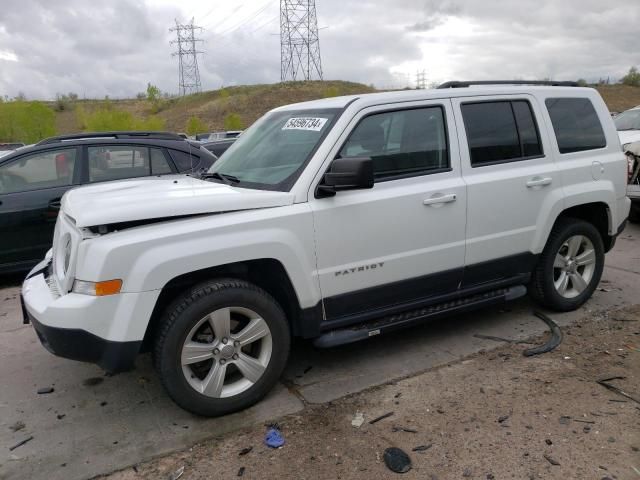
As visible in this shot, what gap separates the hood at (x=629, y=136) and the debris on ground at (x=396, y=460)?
23.5 feet

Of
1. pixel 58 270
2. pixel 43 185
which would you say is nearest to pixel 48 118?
pixel 43 185

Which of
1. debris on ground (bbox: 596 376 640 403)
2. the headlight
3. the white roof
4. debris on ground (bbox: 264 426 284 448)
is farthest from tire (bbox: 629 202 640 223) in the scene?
the headlight

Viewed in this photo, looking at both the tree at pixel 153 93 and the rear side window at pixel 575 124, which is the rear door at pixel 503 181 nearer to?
the rear side window at pixel 575 124

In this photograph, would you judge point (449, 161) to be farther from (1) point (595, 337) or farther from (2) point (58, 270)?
(2) point (58, 270)

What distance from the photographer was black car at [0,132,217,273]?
19.4 ft

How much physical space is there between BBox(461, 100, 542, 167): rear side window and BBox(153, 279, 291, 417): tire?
195 centimetres

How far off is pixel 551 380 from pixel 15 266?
552 centimetres

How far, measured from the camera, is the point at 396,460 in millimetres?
2799

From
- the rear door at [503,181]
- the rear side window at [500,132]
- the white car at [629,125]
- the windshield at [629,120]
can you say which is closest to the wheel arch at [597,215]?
the rear door at [503,181]

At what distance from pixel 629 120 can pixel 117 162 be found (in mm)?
9286

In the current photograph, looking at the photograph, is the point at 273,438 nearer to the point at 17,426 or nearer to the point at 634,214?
the point at 17,426

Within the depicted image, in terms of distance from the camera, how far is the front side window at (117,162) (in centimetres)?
630

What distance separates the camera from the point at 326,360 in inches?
158

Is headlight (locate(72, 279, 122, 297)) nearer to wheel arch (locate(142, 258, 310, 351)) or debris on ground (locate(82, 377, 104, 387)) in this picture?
wheel arch (locate(142, 258, 310, 351))
